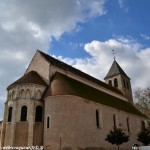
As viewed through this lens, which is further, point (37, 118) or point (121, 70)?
point (121, 70)

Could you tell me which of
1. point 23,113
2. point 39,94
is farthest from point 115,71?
point 23,113

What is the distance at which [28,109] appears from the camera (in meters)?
25.3

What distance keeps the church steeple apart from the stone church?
53.5ft

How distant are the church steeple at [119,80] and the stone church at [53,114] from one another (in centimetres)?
1632

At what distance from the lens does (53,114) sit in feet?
78.4

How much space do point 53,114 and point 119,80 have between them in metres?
25.3

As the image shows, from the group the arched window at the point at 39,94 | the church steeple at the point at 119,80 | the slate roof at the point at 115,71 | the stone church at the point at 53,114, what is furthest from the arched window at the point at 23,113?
the slate roof at the point at 115,71

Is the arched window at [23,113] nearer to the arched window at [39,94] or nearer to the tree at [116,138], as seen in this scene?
the arched window at [39,94]

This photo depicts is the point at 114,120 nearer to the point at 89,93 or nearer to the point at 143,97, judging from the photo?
the point at 89,93

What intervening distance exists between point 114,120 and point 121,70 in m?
20.0

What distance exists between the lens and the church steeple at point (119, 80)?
151 ft

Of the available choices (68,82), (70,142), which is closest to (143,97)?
(68,82)

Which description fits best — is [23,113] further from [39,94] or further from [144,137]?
[144,137]

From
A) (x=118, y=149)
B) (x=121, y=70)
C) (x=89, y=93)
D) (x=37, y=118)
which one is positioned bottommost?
(x=118, y=149)
